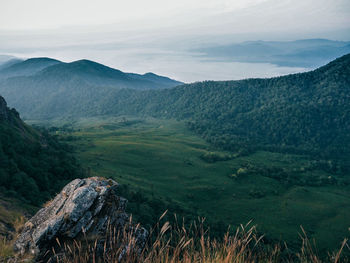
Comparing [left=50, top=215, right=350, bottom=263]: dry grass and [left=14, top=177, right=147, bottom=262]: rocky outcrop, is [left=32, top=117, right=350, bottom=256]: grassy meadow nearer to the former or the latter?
[left=14, top=177, right=147, bottom=262]: rocky outcrop

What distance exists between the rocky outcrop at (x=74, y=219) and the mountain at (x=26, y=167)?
28.2 metres

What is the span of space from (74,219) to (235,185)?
133 metres

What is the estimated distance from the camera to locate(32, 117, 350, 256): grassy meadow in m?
103

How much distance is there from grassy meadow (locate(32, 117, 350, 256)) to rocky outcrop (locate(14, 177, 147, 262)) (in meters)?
82.5

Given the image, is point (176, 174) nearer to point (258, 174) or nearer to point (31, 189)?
point (258, 174)

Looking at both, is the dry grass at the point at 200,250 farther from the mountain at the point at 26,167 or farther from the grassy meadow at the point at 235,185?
the grassy meadow at the point at 235,185

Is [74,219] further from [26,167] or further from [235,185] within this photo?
[235,185]

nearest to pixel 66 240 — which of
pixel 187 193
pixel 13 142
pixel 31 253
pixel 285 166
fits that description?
pixel 31 253

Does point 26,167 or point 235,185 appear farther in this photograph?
point 235,185

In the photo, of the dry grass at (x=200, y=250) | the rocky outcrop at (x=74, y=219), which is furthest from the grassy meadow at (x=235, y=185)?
the dry grass at (x=200, y=250)

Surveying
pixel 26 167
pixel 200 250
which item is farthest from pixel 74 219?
pixel 26 167

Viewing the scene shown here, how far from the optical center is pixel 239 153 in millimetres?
191875

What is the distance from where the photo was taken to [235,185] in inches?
5330

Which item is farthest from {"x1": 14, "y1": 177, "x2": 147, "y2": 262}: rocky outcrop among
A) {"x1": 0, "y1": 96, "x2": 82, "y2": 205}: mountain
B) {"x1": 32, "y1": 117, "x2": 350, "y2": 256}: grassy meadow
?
{"x1": 32, "y1": 117, "x2": 350, "y2": 256}: grassy meadow
